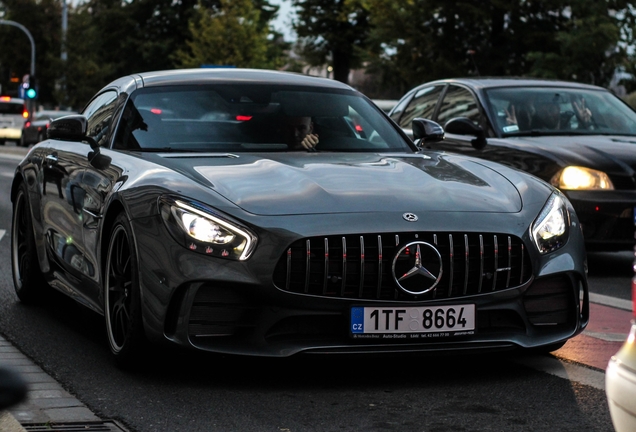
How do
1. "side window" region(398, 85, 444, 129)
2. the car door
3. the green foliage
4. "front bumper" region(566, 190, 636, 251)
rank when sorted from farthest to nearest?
1. the green foliage
2. "side window" region(398, 85, 444, 129)
3. "front bumper" region(566, 190, 636, 251)
4. the car door

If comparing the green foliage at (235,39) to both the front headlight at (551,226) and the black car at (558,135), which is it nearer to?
the black car at (558,135)

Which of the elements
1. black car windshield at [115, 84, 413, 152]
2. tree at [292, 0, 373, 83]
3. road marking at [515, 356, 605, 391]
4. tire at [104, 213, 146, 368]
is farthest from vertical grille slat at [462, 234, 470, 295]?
tree at [292, 0, 373, 83]

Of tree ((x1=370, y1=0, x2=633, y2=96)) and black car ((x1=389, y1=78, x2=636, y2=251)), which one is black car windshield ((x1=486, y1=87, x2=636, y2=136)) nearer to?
black car ((x1=389, y1=78, x2=636, y2=251))

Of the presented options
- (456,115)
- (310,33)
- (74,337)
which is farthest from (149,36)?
(74,337)

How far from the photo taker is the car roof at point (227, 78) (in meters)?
6.83

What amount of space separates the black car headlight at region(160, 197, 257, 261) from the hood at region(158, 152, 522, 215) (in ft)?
0.45

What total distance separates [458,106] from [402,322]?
6.45 m

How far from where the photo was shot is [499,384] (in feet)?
17.4

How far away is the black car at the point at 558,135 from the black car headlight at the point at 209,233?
4.85 metres

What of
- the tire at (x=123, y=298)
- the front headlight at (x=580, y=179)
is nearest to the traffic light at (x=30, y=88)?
the front headlight at (x=580, y=179)

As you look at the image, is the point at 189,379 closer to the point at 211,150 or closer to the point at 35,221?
the point at 211,150

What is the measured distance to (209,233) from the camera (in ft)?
16.7

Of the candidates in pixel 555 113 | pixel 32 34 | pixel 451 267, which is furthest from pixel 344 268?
pixel 32 34

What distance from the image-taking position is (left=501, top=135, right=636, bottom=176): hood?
9.47 meters
